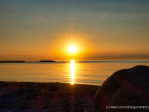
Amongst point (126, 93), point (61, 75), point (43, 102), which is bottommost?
point (61, 75)

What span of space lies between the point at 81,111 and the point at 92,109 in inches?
30.9

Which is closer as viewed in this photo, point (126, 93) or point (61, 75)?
point (126, 93)

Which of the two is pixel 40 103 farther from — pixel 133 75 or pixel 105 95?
pixel 133 75

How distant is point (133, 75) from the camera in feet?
18.1

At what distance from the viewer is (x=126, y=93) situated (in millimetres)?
5098

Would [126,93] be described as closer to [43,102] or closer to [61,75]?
[43,102]

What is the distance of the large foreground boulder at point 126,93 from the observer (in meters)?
4.80

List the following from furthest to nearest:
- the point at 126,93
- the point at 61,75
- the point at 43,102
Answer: the point at 61,75 < the point at 43,102 < the point at 126,93

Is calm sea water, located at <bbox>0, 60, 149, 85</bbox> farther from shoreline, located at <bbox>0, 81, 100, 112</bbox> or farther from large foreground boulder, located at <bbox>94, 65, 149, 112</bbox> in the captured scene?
large foreground boulder, located at <bbox>94, 65, 149, 112</bbox>

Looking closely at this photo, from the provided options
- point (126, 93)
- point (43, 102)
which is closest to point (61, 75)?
point (43, 102)

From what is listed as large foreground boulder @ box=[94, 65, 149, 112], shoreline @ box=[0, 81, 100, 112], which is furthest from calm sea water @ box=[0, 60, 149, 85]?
large foreground boulder @ box=[94, 65, 149, 112]

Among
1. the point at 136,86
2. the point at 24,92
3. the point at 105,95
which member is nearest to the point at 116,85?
the point at 105,95

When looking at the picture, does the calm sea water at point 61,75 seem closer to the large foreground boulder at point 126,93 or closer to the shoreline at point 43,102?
the shoreline at point 43,102

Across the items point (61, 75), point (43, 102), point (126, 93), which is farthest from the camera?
point (61, 75)
